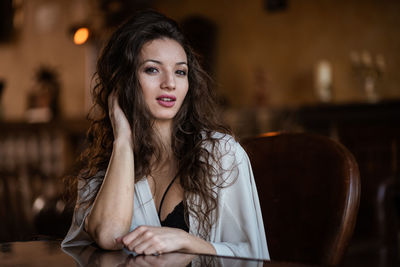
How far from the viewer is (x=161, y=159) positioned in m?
1.78

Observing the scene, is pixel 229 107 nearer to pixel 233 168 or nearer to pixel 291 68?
pixel 291 68

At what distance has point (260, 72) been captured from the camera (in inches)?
225

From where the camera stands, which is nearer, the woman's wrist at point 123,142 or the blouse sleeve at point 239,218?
the blouse sleeve at point 239,218

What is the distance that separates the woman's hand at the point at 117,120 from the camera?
5.48 ft

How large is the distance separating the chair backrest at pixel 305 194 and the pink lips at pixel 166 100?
1.19 ft

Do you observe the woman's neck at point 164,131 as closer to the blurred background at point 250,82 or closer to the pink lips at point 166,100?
the pink lips at point 166,100

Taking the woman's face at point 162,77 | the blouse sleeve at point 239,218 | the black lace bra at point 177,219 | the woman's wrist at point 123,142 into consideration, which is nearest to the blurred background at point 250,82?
the woman's face at point 162,77

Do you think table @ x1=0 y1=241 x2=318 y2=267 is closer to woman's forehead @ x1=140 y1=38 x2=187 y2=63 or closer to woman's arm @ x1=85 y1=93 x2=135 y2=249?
woman's arm @ x1=85 y1=93 x2=135 y2=249

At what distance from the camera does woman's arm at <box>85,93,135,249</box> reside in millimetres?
1446

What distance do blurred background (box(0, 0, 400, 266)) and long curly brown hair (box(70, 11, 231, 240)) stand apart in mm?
491

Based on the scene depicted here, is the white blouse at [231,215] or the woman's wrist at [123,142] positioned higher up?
the woman's wrist at [123,142]

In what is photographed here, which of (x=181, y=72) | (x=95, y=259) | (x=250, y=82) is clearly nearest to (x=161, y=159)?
(x=181, y=72)

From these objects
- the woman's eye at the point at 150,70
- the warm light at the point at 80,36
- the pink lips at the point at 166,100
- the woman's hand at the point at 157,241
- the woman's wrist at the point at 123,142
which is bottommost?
the woman's hand at the point at 157,241

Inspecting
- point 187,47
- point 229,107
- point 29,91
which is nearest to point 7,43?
point 29,91
